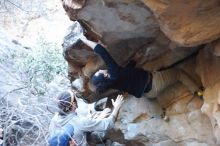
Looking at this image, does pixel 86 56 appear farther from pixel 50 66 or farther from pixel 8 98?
pixel 50 66

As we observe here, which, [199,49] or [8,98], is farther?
[8,98]

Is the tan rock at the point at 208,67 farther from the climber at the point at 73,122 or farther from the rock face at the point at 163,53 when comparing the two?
the climber at the point at 73,122

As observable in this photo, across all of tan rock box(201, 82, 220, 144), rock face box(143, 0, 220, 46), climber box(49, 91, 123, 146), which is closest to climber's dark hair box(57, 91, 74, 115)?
climber box(49, 91, 123, 146)

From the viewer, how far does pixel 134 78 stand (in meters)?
4.26

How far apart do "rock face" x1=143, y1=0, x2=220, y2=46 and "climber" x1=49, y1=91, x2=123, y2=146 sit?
88.0 inches

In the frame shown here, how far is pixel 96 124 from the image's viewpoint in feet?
17.4

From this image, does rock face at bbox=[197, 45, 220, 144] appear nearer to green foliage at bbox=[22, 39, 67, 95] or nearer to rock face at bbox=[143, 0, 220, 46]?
rock face at bbox=[143, 0, 220, 46]

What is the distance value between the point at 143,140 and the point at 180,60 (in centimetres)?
109

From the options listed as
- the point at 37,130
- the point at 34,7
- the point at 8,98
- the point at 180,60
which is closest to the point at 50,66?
the point at 8,98

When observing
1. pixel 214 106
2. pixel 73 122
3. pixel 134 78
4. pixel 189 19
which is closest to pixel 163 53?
pixel 134 78

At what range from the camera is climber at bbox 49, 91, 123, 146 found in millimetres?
5195

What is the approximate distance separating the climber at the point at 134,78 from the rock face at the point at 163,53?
0.26 feet

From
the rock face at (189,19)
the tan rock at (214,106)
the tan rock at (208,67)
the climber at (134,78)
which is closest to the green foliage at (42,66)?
the climber at (134,78)

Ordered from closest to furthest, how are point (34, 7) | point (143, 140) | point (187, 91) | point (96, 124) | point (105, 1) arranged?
point (105, 1) < point (187, 91) < point (143, 140) < point (96, 124) < point (34, 7)
